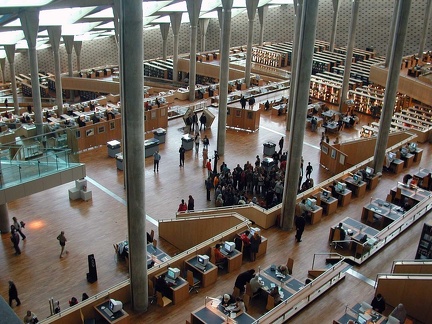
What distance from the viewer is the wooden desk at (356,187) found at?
20.0m

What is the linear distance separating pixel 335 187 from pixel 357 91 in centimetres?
1731

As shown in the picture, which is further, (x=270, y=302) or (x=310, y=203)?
(x=310, y=203)

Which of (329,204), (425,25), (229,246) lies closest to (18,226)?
(229,246)

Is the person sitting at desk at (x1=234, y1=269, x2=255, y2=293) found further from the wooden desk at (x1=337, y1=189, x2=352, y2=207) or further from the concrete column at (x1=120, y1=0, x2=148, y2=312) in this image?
the wooden desk at (x1=337, y1=189, x2=352, y2=207)

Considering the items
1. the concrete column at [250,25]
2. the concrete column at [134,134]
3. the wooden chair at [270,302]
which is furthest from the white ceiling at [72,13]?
the wooden chair at [270,302]

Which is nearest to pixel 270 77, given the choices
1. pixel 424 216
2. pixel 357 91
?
pixel 357 91

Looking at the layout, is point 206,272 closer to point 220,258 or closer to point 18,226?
point 220,258

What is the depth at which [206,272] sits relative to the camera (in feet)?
47.1

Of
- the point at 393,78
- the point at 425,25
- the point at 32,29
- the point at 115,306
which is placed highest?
the point at 425,25

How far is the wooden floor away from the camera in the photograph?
13800 mm

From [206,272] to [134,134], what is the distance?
16.2ft

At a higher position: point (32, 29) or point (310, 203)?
point (32, 29)

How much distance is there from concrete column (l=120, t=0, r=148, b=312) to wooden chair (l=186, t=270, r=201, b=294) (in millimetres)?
1400

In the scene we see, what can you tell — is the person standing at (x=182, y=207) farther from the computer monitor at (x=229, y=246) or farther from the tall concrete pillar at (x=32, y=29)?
the tall concrete pillar at (x=32, y=29)
